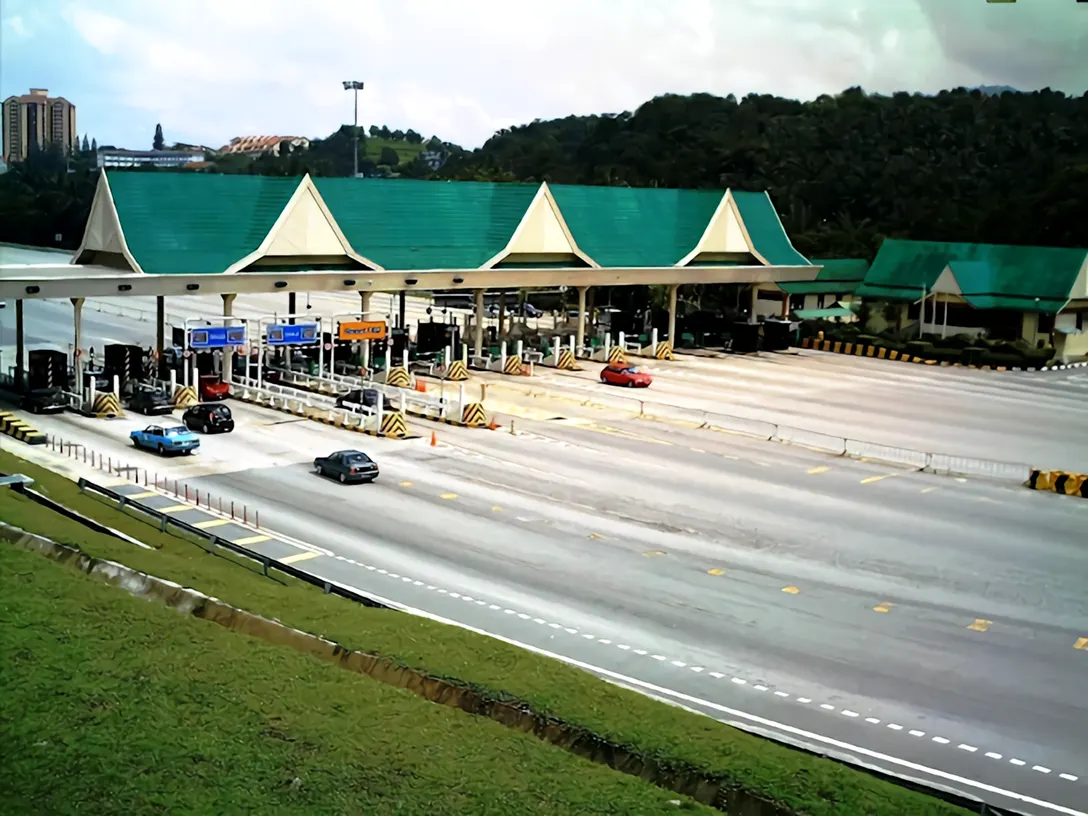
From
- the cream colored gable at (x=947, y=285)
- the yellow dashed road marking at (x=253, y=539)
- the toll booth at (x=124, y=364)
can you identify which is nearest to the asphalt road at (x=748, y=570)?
the yellow dashed road marking at (x=253, y=539)

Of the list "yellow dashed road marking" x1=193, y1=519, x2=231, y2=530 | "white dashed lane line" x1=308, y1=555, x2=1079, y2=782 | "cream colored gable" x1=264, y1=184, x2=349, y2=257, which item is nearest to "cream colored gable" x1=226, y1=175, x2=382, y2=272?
"cream colored gable" x1=264, y1=184, x2=349, y2=257

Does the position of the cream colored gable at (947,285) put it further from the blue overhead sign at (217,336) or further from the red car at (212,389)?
the red car at (212,389)

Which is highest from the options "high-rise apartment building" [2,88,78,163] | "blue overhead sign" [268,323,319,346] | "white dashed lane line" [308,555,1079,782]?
"high-rise apartment building" [2,88,78,163]

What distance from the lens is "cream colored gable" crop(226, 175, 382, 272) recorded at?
4934 cm

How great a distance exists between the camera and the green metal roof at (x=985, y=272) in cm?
6644

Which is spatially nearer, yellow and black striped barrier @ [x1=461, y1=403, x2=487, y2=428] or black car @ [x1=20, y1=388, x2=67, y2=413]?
black car @ [x1=20, y1=388, x2=67, y2=413]

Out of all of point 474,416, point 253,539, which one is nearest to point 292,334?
point 474,416

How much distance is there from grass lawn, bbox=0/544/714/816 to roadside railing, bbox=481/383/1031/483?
2608cm

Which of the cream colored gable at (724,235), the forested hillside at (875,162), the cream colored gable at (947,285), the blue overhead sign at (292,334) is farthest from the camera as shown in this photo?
the forested hillside at (875,162)

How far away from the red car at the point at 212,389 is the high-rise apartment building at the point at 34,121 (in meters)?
14.8

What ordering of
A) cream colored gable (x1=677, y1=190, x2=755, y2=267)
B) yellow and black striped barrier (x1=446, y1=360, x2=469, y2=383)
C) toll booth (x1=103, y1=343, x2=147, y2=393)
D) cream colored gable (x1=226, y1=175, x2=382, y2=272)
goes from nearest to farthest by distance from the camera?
1. toll booth (x1=103, y1=343, x2=147, y2=393)
2. cream colored gable (x1=226, y1=175, x2=382, y2=272)
3. yellow and black striped barrier (x1=446, y1=360, x2=469, y2=383)
4. cream colored gable (x1=677, y1=190, x2=755, y2=267)

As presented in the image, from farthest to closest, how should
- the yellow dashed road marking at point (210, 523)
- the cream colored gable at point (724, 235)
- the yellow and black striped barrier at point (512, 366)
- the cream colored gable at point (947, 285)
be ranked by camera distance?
the cream colored gable at point (947, 285) < the cream colored gable at point (724, 235) < the yellow and black striped barrier at point (512, 366) < the yellow dashed road marking at point (210, 523)

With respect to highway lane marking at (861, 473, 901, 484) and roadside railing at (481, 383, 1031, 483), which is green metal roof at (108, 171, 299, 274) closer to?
roadside railing at (481, 383, 1031, 483)

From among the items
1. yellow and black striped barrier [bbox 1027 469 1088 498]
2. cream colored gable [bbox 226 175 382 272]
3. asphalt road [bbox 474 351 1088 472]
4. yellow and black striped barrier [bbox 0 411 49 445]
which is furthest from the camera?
A: cream colored gable [bbox 226 175 382 272]
